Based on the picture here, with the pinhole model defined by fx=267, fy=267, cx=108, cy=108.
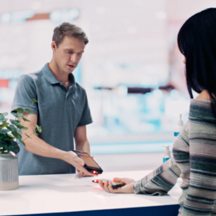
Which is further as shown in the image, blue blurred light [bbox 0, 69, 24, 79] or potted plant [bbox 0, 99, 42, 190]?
blue blurred light [bbox 0, 69, 24, 79]

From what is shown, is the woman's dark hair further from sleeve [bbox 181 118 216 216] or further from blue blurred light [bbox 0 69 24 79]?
blue blurred light [bbox 0 69 24 79]

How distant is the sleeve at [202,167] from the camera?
2.44 ft

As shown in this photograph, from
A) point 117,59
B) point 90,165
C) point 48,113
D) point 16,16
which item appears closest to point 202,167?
point 90,165

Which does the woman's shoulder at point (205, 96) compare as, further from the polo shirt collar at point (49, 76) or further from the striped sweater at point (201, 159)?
the polo shirt collar at point (49, 76)

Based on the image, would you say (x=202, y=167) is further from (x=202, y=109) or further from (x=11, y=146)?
(x=11, y=146)

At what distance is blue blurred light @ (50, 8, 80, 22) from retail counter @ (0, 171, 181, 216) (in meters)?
2.01

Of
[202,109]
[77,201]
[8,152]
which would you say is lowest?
[77,201]

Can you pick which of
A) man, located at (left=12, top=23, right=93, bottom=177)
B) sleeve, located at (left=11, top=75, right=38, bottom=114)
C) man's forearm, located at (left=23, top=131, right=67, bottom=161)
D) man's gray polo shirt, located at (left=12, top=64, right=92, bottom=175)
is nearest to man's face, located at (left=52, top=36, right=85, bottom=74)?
man, located at (left=12, top=23, right=93, bottom=177)

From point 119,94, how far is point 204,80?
219 cm

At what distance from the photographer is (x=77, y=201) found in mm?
1041

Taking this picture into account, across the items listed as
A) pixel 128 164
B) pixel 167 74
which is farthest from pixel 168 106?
pixel 128 164

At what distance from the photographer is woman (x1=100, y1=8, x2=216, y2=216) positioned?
29.4 inches

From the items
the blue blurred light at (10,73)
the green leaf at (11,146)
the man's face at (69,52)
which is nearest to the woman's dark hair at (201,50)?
the green leaf at (11,146)

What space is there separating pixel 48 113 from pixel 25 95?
182 millimetres
